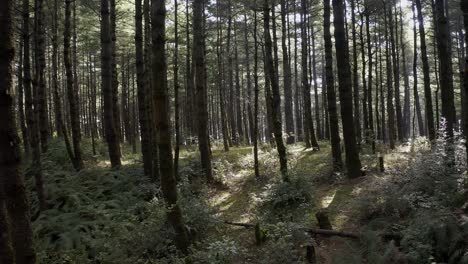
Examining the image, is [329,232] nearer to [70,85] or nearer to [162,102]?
[162,102]

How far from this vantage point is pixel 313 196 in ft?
36.8

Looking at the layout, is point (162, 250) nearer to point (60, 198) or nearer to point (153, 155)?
point (60, 198)

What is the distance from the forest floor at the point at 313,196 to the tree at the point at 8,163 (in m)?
4.63

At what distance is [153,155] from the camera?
13547 mm

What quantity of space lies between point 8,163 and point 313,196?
8750 millimetres

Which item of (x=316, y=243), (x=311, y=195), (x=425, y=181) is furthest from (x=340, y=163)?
(x=316, y=243)

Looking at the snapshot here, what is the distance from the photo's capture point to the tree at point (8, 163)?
12.3 ft

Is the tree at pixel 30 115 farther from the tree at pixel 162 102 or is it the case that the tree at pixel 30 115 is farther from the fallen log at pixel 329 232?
the fallen log at pixel 329 232

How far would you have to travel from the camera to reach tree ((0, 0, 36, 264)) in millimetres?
3756

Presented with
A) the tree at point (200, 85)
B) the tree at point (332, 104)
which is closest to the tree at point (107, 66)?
Answer: the tree at point (200, 85)

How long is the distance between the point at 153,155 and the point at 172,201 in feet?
21.1

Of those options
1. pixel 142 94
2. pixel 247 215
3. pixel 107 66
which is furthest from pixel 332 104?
pixel 107 66

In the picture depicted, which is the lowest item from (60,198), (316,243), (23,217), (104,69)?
(316,243)

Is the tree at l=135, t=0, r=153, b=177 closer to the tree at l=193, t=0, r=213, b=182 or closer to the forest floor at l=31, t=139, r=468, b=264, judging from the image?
the forest floor at l=31, t=139, r=468, b=264
